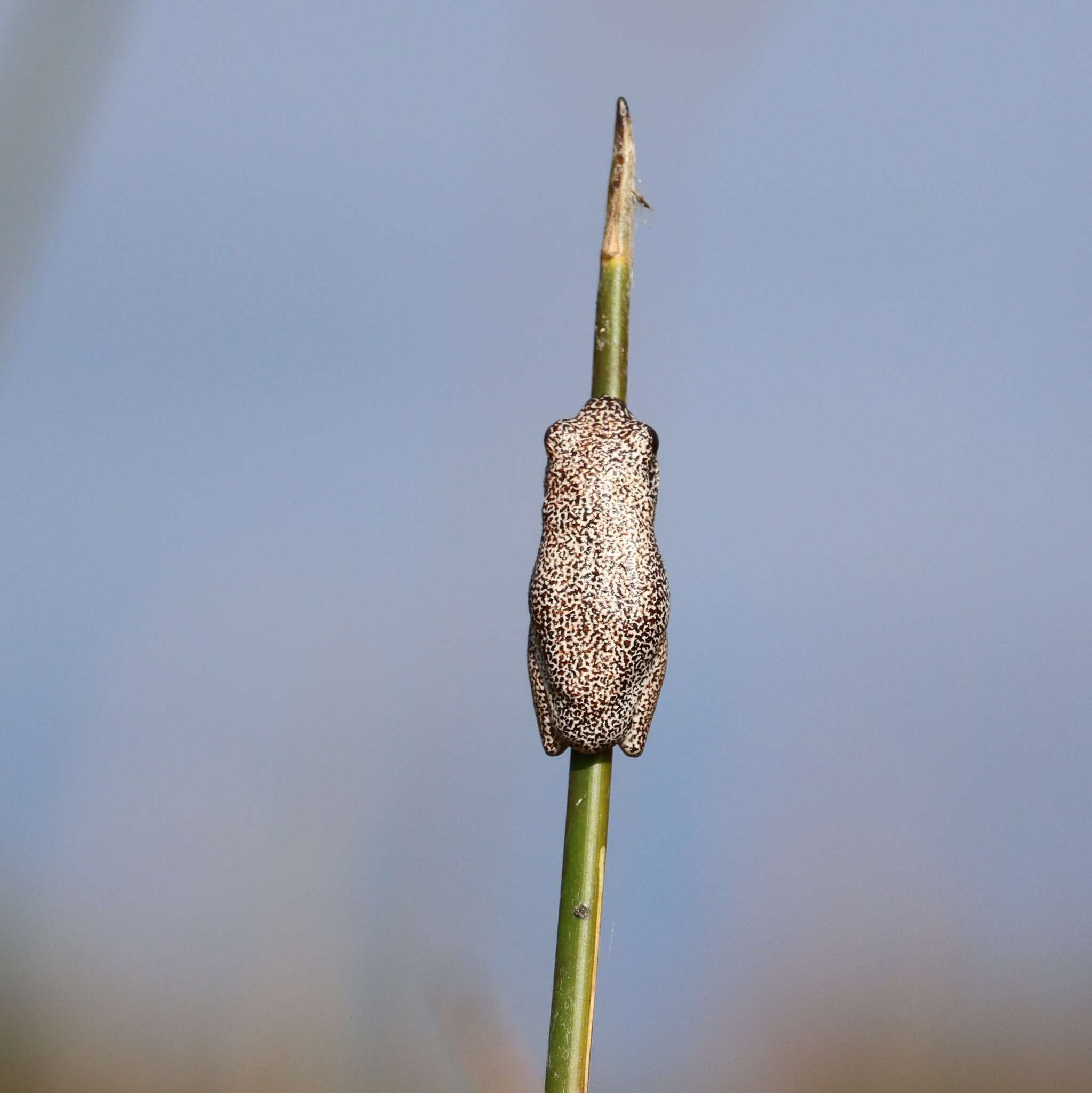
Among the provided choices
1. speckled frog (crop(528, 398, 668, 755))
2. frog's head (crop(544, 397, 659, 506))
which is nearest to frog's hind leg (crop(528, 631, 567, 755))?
speckled frog (crop(528, 398, 668, 755))

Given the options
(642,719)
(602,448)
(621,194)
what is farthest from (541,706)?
(621,194)

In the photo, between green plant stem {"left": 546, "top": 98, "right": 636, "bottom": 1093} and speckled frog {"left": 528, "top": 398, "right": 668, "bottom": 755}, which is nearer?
green plant stem {"left": 546, "top": 98, "right": 636, "bottom": 1093}

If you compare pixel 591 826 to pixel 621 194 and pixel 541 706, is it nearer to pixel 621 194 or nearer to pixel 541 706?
pixel 541 706

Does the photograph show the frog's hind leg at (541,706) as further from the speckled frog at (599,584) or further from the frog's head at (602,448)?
the frog's head at (602,448)

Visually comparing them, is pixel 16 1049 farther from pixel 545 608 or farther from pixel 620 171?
pixel 620 171

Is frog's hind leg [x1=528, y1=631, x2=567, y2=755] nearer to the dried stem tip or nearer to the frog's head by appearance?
the frog's head

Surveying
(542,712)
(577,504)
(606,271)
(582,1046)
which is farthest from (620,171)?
(582,1046)

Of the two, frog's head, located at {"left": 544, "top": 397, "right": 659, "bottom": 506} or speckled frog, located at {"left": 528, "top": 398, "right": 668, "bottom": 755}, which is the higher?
frog's head, located at {"left": 544, "top": 397, "right": 659, "bottom": 506}
